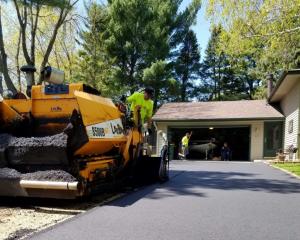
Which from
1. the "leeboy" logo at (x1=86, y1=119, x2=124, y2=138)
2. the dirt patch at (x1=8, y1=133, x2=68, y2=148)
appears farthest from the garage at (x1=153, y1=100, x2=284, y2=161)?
the dirt patch at (x1=8, y1=133, x2=68, y2=148)

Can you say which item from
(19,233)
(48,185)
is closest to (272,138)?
(48,185)

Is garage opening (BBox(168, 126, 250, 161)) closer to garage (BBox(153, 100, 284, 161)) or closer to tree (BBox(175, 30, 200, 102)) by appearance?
garage (BBox(153, 100, 284, 161))

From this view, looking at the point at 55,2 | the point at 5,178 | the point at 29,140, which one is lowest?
the point at 5,178

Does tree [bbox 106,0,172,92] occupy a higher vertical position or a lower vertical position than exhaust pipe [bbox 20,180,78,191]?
higher

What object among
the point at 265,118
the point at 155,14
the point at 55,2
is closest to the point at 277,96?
the point at 265,118

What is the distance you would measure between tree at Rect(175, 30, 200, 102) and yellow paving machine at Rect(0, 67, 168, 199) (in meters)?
41.1

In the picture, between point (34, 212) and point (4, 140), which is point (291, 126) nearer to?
point (4, 140)

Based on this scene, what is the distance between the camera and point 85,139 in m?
6.92

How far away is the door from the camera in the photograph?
26.5 metres

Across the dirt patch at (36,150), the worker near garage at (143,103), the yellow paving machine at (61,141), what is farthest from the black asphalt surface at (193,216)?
the worker near garage at (143,103)

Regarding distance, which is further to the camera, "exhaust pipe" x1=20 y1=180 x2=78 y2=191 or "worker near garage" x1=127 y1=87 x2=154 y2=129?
"worker near garage" x1=127 y1=87 x2=154 y2=129

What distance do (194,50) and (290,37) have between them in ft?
121

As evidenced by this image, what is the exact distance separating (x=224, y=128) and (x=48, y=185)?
940 inches

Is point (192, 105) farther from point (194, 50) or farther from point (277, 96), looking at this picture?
point (194, 50)
